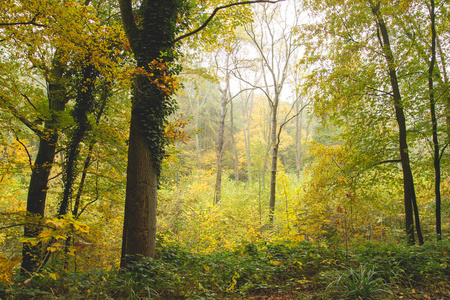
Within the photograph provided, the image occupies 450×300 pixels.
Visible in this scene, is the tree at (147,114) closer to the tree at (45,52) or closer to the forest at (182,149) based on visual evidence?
the forest at (182,149)

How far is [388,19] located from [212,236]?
7.78 m

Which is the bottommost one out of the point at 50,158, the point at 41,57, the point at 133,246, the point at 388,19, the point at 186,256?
the point at 186,256

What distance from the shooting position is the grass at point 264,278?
2457mm

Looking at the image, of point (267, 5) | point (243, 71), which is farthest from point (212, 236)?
point (267, 5)

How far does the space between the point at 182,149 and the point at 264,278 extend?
391 cm

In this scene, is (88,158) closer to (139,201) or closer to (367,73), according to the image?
(139,201)

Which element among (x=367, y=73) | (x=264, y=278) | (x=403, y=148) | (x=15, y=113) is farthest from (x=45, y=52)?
(x=403, y=148)

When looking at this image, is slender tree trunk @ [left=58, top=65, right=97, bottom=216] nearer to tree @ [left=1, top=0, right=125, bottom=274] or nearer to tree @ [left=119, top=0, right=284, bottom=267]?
tree @ [left=1, top=0, right=125, bottom=274]

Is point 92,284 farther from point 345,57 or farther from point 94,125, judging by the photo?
point 345,57

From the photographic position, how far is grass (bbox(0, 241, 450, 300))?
96.7 inches

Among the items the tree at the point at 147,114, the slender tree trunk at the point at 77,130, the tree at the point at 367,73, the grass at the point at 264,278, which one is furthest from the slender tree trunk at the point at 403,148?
the slender tree trunk at the point at 77,130

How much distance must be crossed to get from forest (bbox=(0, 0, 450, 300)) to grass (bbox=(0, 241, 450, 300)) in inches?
1.0

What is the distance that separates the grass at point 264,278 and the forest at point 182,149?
0.03 metres

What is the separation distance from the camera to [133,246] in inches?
124
